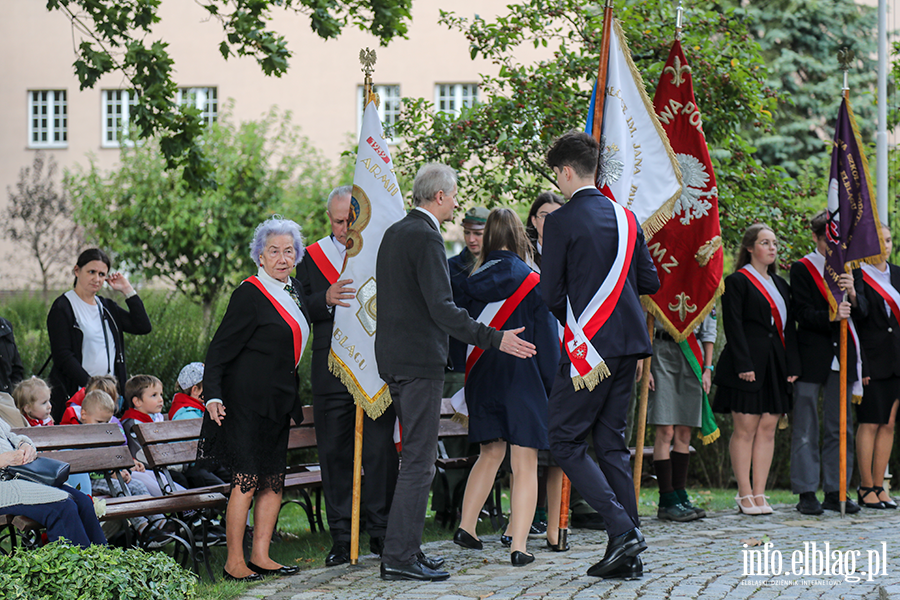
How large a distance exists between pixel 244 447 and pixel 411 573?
3.54 feet

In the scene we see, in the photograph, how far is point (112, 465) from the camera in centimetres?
571

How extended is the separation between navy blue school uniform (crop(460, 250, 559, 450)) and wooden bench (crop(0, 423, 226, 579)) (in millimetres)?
1566

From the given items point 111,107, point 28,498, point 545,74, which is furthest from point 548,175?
point 111,107

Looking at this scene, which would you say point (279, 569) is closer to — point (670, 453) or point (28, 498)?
point (28, 498)

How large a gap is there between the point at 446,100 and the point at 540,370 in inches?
842

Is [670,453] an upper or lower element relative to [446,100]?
lower

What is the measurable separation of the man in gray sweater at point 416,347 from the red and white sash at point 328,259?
85 centimetres

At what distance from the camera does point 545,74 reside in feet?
29.8

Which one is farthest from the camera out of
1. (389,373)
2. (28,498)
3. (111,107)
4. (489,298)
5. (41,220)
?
(111,107)

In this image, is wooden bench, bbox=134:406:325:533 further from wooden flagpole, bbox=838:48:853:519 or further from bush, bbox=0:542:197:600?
wooden flagpole, bbox=838:48:853:519

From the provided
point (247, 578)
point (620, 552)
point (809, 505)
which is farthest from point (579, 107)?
point (247, 578)

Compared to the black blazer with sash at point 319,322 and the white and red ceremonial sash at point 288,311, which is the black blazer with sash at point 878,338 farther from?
the white and red ceremonial sash at point 288,311

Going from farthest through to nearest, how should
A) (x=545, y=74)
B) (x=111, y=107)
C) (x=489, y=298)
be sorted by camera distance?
(x=111, y=107) < (x=545, y=74) < (x=489, y=298)

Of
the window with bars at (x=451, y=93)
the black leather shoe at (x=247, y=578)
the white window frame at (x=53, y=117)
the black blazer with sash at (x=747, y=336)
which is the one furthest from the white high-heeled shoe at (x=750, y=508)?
the white window frame at (x=53, y=117)
